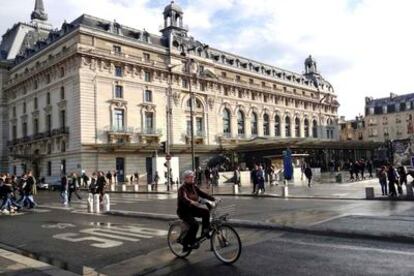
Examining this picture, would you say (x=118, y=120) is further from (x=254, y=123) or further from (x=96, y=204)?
(x=96, y=204)

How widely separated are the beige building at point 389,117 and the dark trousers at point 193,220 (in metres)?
96.9

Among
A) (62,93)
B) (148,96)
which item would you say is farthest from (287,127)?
(62,93)

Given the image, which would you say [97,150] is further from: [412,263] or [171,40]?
[412,263]

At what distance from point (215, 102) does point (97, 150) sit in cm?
2268

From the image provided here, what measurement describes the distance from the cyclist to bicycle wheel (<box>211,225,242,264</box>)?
24 cm

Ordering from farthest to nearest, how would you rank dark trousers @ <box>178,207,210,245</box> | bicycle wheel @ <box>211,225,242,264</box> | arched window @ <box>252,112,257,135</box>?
1. arched window @ <box>252,112,257,135</box>
2. dark trousers @ <box>178,207,210,245</box>
3. bicycle wheel @ <box>211,225,242,264</box>

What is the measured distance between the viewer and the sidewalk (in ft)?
23.9

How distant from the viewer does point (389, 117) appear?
336ft

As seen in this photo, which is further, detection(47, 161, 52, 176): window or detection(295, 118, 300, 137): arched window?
detection(295, 118, 300, 137): arched window

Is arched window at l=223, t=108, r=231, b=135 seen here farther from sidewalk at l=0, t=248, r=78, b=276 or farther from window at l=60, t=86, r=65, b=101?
sidewalk at l=0, t=248, r=78, b=276

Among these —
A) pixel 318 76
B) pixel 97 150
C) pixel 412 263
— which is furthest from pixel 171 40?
pixel 412 263

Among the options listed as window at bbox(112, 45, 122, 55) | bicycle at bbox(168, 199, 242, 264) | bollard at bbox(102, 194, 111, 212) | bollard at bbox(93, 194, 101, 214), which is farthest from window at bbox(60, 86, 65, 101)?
bicycle at bbox(168, 199, 242, 264)

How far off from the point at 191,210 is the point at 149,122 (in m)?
49.7

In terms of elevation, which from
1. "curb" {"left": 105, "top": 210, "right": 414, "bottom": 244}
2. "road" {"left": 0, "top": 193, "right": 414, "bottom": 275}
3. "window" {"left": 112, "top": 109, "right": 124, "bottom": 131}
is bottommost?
"road" {"left": 0, "top": 193, "right": 414, "bottom": 275}
